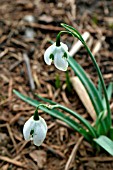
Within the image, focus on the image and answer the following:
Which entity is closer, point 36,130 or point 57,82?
point 36,130

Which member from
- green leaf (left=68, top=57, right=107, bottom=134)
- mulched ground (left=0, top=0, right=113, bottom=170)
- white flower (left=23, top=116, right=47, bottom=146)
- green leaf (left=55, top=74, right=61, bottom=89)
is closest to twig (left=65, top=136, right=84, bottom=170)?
mulched ground (left=0, top=0, right=113, bottom=170)

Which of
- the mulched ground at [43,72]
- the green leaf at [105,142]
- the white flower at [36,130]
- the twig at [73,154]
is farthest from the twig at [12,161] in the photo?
the white flower at [36,130]

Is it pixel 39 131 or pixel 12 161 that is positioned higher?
pixel 39 131

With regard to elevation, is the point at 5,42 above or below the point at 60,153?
above

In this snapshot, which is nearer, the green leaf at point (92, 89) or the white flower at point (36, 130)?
the white flower at point (36, 130)

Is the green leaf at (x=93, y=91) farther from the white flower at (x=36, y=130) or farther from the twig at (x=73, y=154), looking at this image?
the white flower at (x=36, y=130)

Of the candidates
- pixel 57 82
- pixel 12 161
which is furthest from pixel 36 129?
pixel 57 82

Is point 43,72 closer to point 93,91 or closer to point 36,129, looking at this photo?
point 93,91

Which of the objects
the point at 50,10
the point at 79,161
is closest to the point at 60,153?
the point at 79,161

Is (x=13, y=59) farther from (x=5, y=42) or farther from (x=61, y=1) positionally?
(x=61, y=1)
